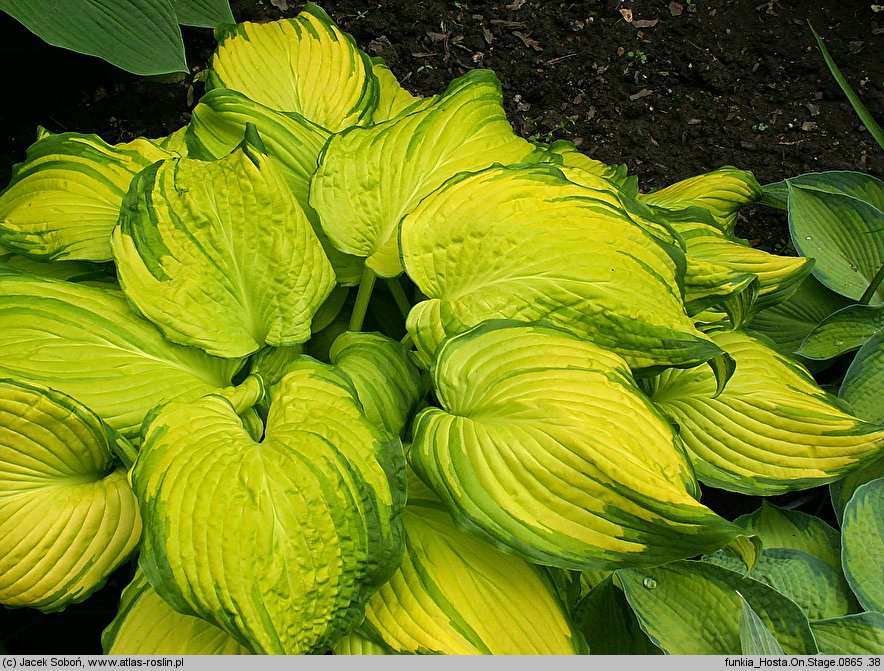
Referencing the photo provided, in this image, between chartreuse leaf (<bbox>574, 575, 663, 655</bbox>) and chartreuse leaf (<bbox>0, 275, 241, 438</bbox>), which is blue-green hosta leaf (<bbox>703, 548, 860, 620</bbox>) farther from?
chartreuse leaf (<bbox>0, 275, 241, 438</bbox>)

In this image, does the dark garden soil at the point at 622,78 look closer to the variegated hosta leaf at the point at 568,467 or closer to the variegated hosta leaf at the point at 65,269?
the variegated hosta leaf at the point at 65,269

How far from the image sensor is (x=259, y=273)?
0.93 metres

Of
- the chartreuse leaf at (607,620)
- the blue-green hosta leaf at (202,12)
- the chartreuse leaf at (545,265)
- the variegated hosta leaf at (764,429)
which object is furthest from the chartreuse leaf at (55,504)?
the blue-green hosta leaf at (202,12)

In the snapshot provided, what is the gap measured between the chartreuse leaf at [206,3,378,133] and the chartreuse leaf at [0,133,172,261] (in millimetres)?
213

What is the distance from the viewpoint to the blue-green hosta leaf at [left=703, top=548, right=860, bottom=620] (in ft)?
3.49

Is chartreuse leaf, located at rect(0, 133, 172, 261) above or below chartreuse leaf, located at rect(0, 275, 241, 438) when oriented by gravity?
above

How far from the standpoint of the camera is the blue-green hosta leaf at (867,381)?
1201 millimetres

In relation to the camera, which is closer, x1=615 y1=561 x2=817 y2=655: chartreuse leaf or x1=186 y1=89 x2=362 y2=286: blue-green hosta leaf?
x1=615 y1=561 x2=817 y2=655: chartreuse leaf

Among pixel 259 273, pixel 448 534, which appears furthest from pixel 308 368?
pixel 448 534

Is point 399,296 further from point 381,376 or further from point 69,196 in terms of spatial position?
point 69,196

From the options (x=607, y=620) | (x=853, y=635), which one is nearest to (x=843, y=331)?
(x=853, y=635)

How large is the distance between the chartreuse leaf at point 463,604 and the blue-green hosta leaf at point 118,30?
2.79 feet

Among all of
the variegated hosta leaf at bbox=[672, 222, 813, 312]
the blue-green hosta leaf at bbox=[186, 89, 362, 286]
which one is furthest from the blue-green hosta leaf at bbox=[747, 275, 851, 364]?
the blue-green hosta leaf at bbox=[186, 89, 362, 286]

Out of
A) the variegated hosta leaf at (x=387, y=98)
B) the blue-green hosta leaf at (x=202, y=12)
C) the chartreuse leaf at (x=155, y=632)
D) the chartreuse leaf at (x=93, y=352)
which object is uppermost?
the blue-green hosta leaf at (x=202, y=12)
